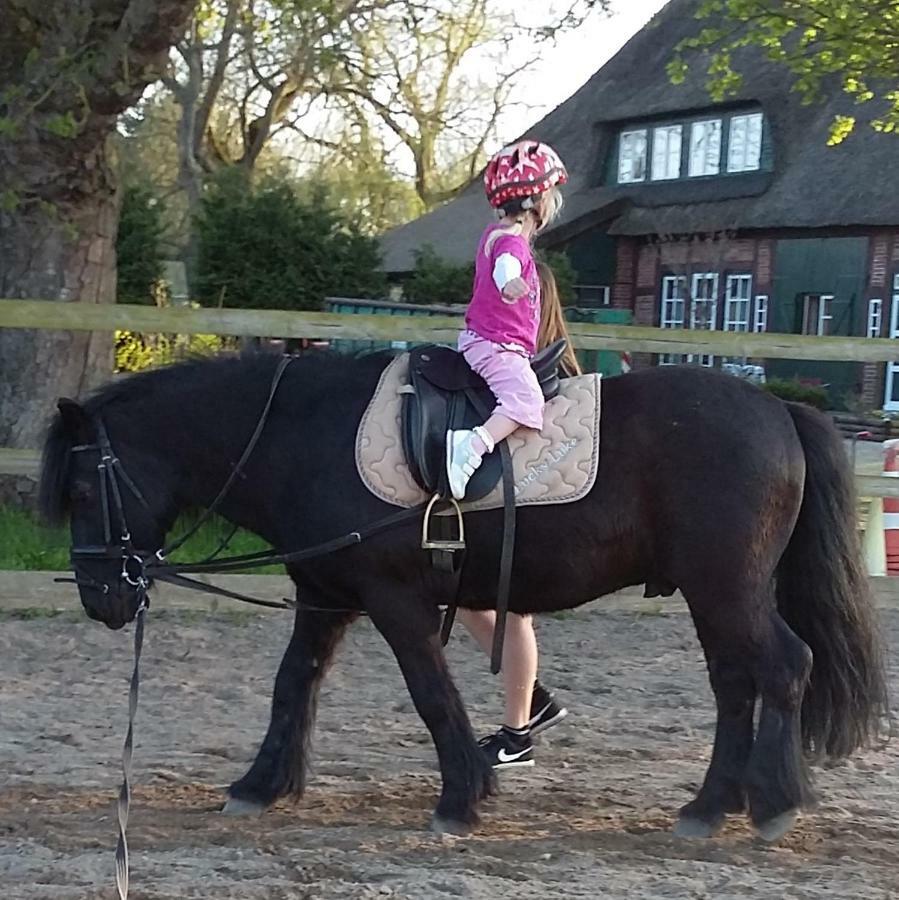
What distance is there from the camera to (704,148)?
31016 millimetres

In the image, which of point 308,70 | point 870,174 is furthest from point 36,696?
point 870,174

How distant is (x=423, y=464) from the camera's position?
4.30 metres

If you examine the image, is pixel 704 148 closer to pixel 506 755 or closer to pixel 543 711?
pixel 543 711

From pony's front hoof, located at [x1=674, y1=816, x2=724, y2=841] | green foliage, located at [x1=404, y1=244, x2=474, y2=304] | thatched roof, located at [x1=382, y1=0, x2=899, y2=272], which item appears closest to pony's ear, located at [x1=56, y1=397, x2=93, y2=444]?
pony's front hoof, located at [x1=674, y1=816, x2=724, y2=841]

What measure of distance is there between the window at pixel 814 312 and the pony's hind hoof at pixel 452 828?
965 inches

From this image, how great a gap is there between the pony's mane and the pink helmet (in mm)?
659

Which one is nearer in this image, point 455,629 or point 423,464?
point 423,464

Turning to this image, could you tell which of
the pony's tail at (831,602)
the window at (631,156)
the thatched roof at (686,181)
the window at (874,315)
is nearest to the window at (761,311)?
the thatched roof at (686,181)

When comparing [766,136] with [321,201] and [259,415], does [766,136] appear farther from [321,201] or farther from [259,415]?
[259,415]

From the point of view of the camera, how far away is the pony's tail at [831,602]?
4547 millimetres

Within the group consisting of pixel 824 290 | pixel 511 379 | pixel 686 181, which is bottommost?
pixel 511 379

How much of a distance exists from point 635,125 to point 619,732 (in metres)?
28.6

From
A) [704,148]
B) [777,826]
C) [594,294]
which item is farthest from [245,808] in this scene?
[704,148]

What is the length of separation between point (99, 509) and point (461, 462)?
118cm
